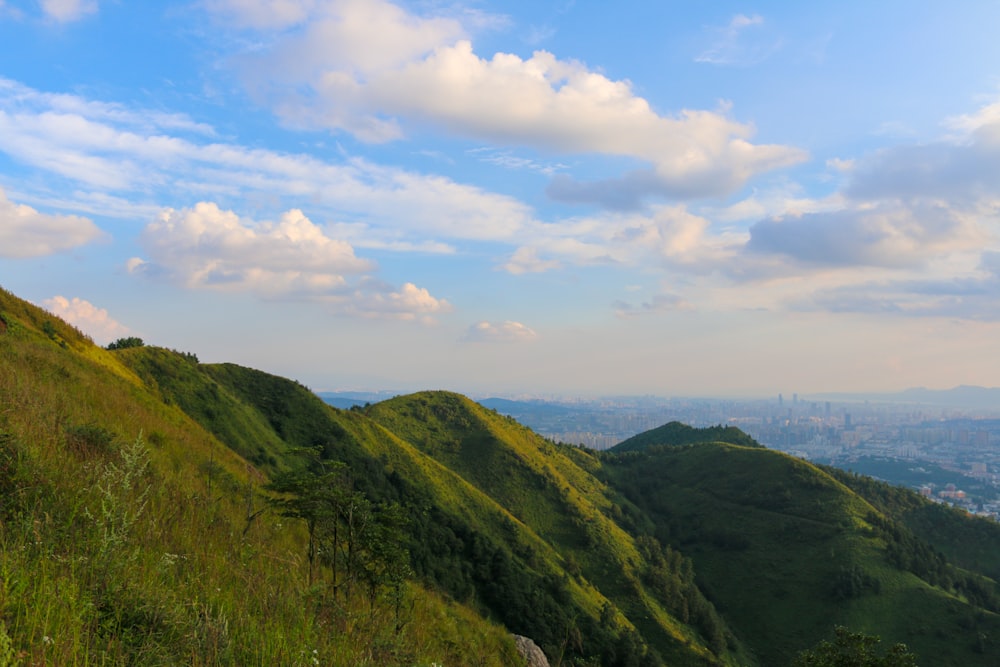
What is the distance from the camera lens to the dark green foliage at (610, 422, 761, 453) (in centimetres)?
16112

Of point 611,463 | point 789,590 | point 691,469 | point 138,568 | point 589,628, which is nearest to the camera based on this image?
point 138,568

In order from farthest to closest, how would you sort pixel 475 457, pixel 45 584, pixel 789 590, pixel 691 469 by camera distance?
pixel 691 469, pixel 475 457, pixel 789 590, pixel 45 584

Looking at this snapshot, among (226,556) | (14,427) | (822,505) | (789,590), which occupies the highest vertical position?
(14,427)

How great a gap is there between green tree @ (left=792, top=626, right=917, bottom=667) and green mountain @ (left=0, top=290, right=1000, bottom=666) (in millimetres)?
12479

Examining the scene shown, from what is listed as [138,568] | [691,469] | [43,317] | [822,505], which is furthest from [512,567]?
[691,469]

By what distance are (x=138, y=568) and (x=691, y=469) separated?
128 meters

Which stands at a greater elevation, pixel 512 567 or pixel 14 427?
pixel 14 427

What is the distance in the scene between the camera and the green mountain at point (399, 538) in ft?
15.0

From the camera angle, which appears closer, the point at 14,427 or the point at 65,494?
the point at 65,494

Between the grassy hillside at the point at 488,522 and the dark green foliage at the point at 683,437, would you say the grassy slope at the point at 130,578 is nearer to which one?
the grassy hillside at the point at 488,522

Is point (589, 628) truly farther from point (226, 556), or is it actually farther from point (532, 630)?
point (226, 556)

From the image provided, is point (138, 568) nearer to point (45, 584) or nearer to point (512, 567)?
point (45, 584)

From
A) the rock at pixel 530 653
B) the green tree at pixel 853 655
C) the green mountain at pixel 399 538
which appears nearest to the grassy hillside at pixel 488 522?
the green mountain at pixel 399 538

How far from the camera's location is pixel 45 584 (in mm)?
3875
